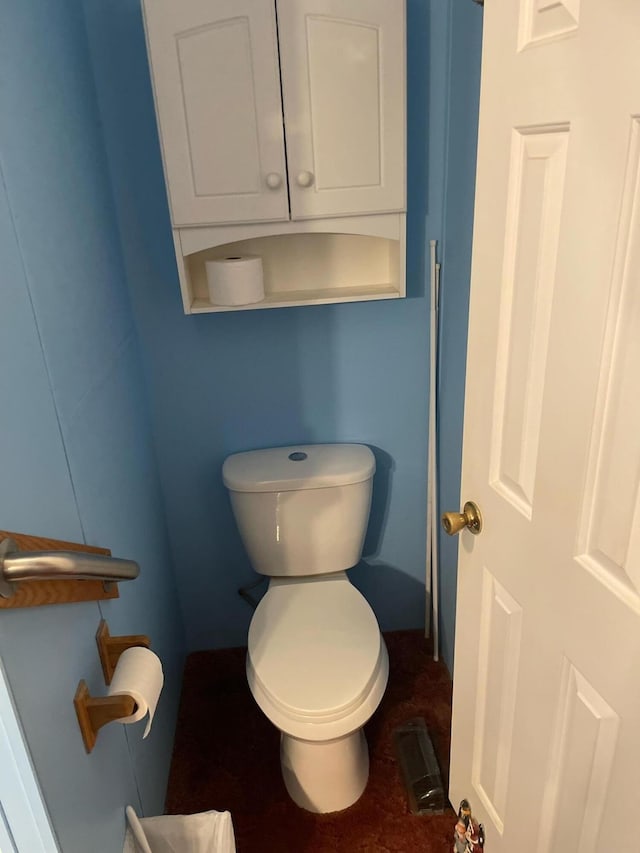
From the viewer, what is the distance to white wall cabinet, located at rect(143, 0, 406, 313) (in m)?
1.32

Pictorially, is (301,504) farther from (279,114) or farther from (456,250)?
(279,114)

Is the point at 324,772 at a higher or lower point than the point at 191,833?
lower

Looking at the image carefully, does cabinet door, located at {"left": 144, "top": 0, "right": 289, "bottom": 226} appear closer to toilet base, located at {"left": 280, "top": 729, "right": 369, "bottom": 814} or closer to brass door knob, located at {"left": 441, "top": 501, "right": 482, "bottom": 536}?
brass door knob, located at {"left": 441, "top": 501, "right": 482, "bottom": 536}

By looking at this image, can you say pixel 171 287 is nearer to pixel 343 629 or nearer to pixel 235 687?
pixel 343 629

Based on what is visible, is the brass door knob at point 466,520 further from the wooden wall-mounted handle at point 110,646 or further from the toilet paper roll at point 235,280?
the toilet paper roll at point 235,280

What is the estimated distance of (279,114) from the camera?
4.52ft

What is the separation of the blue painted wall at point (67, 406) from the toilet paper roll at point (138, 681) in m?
0.06

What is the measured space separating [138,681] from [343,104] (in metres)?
1.20

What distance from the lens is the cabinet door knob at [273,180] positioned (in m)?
1.41

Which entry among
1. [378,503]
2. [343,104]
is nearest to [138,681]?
[378,503]

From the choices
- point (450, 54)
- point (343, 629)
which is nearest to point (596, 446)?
point (343, 629)

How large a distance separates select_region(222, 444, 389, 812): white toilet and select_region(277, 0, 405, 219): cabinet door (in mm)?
670

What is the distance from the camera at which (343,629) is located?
63.6 inches

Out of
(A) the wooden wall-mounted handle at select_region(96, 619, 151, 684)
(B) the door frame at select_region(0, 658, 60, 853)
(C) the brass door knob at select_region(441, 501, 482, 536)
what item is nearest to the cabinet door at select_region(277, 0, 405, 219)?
(C) the brass door knob at select_region(441, 501, 482, 536)
